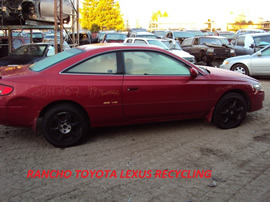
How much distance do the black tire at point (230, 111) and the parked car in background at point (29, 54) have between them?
21.2 feet

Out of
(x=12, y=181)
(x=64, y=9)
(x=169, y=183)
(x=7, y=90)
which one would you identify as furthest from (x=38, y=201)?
(x=64, y=9)

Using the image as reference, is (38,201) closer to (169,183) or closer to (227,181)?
(169,183)

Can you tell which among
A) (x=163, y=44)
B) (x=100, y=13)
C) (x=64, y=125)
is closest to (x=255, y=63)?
(x=163, y=44)

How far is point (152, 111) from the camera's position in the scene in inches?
189

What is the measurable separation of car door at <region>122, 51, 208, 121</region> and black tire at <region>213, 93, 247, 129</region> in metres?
0.31

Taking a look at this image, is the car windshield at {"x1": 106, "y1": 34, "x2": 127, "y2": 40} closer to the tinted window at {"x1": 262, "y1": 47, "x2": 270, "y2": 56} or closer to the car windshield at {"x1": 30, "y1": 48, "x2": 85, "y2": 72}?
the tinted window at {"x1": 262, "y1": 47, "x2": 270, "y2": 56}

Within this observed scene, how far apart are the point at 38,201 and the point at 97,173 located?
2.68ft

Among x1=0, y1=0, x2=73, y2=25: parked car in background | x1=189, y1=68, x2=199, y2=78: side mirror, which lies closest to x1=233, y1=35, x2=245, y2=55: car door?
x1=0, y1=0, x2=73, y2=25: parked car in background

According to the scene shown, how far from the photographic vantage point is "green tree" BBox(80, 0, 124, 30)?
47219mm

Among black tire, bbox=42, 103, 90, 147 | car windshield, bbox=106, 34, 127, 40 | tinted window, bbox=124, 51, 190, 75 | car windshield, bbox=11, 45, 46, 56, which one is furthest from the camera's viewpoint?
car windshield, bbox=106, 34, 127, 40

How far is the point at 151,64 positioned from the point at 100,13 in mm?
44671

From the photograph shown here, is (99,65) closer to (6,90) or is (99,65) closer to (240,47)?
(6,90)

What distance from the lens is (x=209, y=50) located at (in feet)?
46.9

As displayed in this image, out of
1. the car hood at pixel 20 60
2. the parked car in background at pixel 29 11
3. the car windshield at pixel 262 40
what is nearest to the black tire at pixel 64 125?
the car hood at pixel 20 60
